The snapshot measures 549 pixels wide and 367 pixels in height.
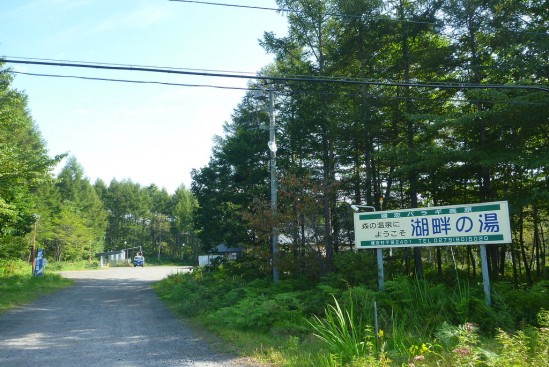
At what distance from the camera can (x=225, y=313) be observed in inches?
413

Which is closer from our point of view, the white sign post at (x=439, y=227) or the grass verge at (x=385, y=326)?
the grass verge at (x=385, y=326)

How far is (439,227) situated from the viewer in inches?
372

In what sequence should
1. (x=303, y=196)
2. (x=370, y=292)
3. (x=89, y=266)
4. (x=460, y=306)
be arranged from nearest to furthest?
(x=460, y=306) → (x=370, y=292) → (x=303, y=196) → (x=89, y=266)

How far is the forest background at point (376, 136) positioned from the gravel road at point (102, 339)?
424cm

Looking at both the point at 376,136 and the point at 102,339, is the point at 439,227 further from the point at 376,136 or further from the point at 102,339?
the point at 376,136

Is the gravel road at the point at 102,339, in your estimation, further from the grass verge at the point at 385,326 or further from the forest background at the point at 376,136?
the forest background at the point at 376,136

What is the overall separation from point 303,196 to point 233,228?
8.30 metres

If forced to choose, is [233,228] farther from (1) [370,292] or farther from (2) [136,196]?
(2) [136,196]

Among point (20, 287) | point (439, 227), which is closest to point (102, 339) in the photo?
point (439, 227)

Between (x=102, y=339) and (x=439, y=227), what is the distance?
7.91 m

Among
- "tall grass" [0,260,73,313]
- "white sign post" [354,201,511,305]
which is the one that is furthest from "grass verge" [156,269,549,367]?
"tall grass" [0,260,73,313]

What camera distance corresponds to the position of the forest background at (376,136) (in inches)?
467

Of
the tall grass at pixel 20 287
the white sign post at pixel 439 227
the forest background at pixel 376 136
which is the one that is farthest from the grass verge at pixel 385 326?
the tall grass at pixel 20 287

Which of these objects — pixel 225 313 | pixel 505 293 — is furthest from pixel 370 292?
pixel 225 313
